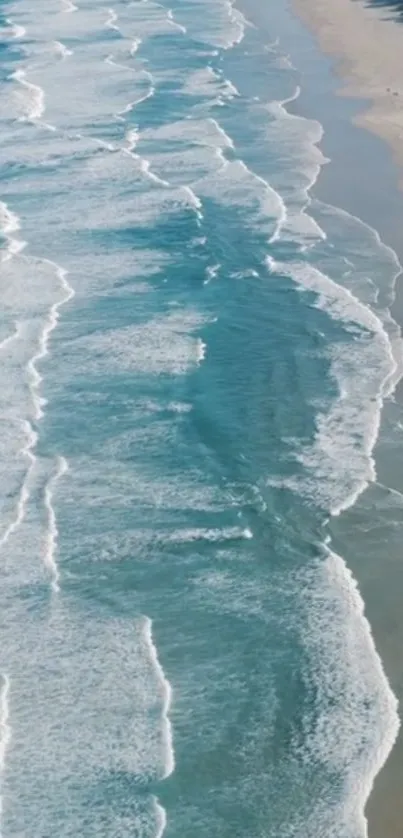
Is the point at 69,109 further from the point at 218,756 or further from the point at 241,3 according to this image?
the point at 218,756

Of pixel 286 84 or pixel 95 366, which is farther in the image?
pixel 286 84

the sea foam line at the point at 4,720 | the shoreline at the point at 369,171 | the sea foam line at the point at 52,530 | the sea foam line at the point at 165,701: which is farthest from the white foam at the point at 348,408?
the sea foam line at the point at 4,720

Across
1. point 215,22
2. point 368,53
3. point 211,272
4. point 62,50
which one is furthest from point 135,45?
point 211,272

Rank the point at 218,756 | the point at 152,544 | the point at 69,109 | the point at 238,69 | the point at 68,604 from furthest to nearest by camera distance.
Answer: the point at 238,69 < the point at 69,109 < the point at 152,544 < the point at 68,604 < the point at 218,756

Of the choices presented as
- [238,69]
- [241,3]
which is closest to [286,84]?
[238,69]

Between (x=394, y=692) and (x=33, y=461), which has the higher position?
(x=394, y=692)

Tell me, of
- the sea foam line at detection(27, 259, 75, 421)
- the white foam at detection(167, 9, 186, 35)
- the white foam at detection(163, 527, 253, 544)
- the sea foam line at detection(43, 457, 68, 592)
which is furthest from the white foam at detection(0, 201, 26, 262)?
the white foam at detection(167, 9, 186, 35)

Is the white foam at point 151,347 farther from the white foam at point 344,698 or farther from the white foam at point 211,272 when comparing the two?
the white foam at point 344,698

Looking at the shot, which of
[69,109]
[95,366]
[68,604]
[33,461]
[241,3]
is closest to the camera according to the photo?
[68,604]
